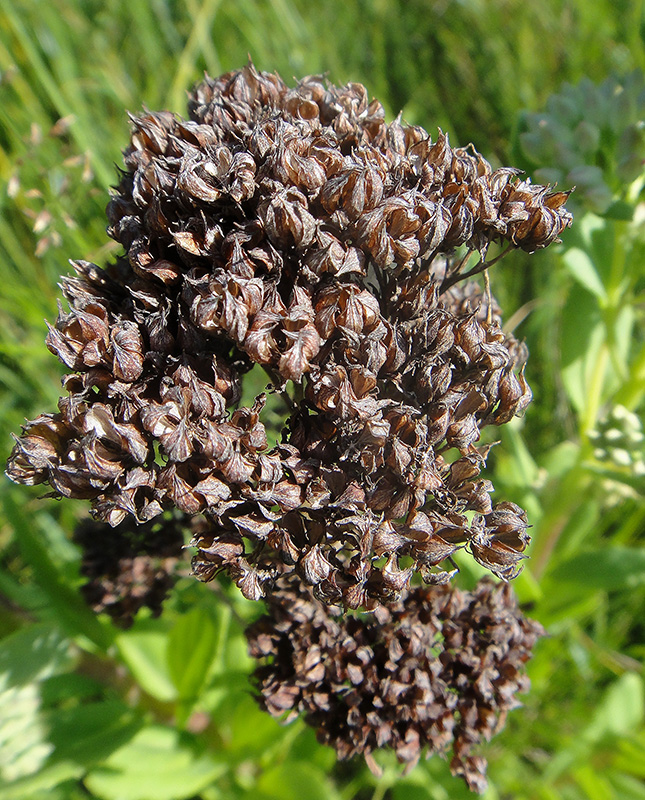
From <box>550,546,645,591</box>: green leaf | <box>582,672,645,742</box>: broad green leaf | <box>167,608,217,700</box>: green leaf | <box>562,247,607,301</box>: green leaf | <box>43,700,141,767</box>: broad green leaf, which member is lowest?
<box>43,700,141,767</box>: broad green leaf

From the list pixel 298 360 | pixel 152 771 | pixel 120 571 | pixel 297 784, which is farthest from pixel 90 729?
pixel 298 360

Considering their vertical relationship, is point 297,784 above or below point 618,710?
below

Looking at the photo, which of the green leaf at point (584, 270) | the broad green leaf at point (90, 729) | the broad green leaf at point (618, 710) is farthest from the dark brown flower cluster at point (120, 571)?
the broad green leaf at point (618, 710)

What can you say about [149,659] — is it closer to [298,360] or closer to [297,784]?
[297,784]

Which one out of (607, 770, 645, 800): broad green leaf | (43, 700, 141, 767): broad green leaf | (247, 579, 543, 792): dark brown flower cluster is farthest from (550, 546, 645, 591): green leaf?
Result: (43, 700, 141, 767): broad green leaf

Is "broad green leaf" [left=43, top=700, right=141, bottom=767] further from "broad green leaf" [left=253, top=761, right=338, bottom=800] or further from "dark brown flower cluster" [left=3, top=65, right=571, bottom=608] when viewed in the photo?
"dark brown flower cluster" [left=3, top=65, right=571, bottom=608]

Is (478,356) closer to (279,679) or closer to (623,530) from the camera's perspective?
(279,679)

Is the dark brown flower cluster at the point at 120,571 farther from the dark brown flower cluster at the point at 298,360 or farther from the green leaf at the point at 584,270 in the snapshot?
the green leaf at the point at 584,270
